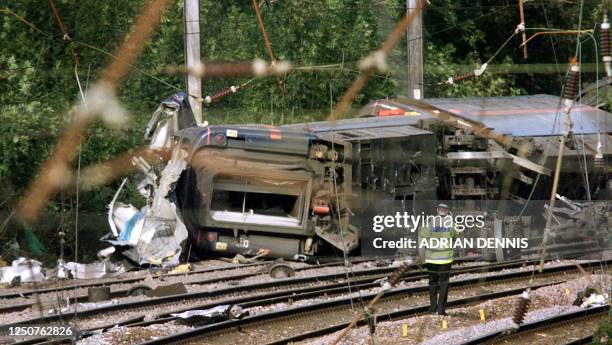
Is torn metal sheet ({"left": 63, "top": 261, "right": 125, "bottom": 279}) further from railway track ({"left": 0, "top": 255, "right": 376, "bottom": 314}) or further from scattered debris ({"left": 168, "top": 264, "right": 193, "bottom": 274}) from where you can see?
scattered debris ({"left": 168, "top": 264, "right": 193, "bottom": 274})

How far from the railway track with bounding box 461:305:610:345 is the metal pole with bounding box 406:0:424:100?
33.5ft

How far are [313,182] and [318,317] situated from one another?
4183 mm

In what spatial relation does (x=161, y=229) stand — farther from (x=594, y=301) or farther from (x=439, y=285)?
(x=594, y=301)

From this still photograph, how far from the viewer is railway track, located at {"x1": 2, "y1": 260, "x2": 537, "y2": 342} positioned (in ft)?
38.0

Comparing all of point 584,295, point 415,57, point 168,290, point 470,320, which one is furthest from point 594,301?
point 415,57

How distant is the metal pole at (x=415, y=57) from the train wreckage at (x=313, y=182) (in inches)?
167

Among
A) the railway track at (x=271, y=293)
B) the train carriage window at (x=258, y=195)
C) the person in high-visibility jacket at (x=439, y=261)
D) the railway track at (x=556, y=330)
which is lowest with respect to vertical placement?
the railway track at (x=556, y=330)

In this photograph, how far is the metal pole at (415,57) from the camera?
69.5ft

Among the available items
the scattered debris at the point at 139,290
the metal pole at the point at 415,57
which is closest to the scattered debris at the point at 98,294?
the scattered debris at the point at 139,290

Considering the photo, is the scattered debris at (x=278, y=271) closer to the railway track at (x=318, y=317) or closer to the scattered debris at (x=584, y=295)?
the railway track at (x=318, y=317)

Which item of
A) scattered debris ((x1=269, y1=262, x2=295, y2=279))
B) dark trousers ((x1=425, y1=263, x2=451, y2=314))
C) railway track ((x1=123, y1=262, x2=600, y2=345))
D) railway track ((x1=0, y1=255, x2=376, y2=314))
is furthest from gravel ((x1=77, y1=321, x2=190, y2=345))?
scattered debris ((x1=269, y1=262, x2=295, y2=279))

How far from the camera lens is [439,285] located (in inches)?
473

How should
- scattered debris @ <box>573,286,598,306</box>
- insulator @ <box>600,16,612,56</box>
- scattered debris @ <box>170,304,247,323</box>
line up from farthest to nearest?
scattered debris @ <box>573,286,598,306</box> < scattered debris @ <box>170,304,247,323</box> < insulator @ <box>600,16,612,56</box>

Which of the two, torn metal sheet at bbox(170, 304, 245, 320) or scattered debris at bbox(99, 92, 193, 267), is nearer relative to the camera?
torn metal sheet at bbox(170, 304, 245, 320)
